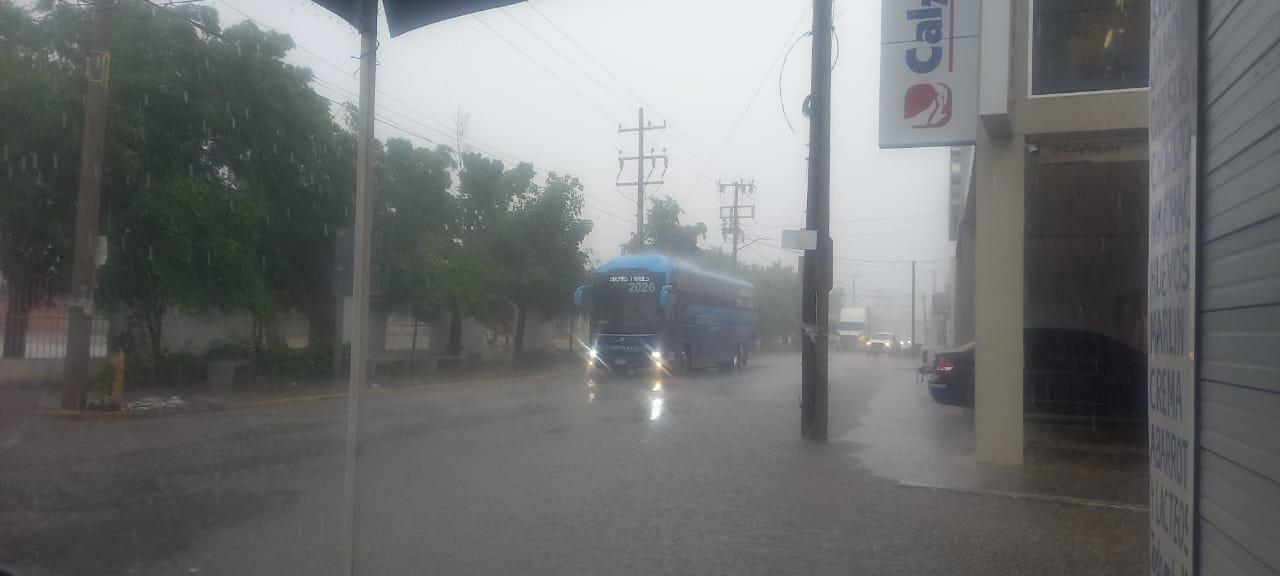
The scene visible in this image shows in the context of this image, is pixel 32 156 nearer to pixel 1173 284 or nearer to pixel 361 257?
pixel 361 257

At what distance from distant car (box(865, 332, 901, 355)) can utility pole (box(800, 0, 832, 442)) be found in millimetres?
45663

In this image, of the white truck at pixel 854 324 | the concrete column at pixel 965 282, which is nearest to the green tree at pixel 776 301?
the white truck at pixel 854 324

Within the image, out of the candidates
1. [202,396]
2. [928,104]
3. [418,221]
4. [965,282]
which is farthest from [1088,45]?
[418,221]

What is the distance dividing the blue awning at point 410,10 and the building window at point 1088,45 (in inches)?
338

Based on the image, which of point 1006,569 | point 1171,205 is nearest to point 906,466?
point 1006,569

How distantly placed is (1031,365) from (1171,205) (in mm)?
12898

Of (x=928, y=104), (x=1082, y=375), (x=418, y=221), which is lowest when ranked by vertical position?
(x=1082, y=375)

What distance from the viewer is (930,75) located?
11.2 m

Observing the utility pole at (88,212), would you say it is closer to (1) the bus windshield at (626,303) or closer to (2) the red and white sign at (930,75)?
(2) the red and white sign at (930,75)

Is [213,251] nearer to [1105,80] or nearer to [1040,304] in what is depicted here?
[1105,80]

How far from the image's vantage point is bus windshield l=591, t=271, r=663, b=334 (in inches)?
1099

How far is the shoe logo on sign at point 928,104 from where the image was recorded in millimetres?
11211

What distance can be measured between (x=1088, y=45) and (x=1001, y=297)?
11.3 feet

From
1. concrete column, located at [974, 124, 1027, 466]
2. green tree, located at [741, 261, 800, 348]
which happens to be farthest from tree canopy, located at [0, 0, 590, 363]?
green tree, located at [741, 261, 800, 348]
